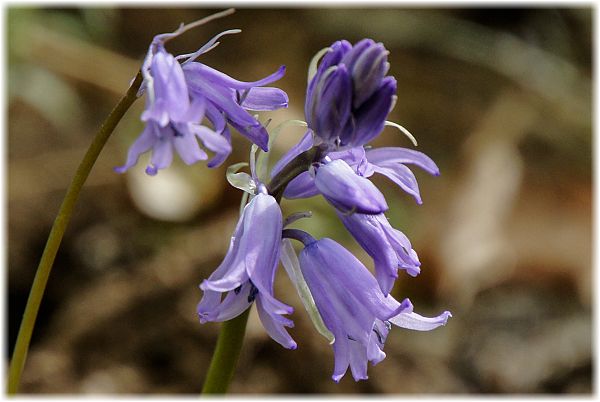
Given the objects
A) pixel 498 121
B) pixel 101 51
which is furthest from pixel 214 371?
pixel 498 121

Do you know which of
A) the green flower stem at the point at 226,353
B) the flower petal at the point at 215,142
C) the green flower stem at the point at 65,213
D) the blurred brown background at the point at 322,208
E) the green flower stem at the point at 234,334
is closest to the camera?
the flower petal at the point at 215,142

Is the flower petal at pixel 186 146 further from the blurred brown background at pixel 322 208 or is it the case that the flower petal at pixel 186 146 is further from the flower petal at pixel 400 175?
the blurred brown background at pixel 322 208

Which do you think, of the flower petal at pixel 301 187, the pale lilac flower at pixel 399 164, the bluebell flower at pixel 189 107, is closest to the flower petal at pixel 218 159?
the bluebell flower at pixel 189 107

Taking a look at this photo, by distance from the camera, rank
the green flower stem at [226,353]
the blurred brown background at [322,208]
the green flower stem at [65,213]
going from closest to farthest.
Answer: the green flower stem at [65,213] → the green flower stem at [226,353] → the blurred brown background at [322,208]

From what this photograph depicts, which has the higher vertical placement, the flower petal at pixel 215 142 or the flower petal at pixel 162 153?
the flower petal at pixel 215 142

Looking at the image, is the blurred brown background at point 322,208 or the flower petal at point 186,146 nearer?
the flower petal at point 186,146

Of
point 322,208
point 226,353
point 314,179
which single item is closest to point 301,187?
point 314,179

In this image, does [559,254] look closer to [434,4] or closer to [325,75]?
[434,4]
